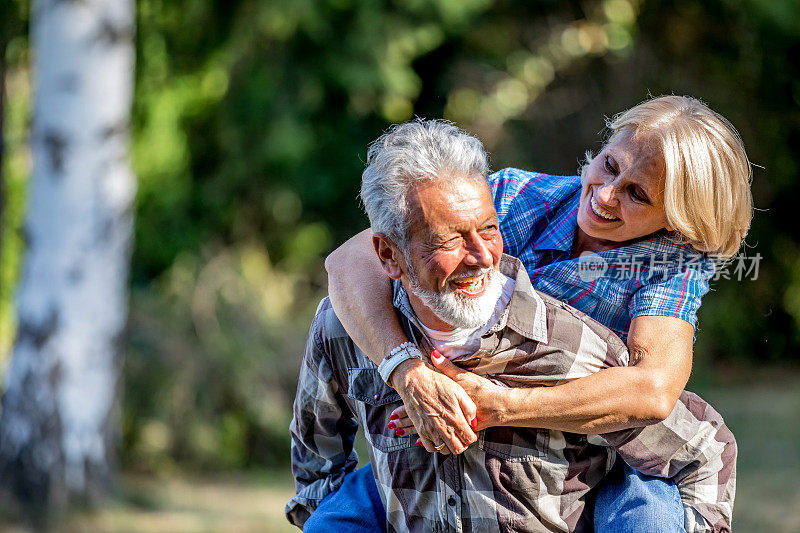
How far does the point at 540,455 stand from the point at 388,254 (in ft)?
1.99

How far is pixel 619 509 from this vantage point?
222cm

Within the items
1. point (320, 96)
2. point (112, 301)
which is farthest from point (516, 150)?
point (112, 301)

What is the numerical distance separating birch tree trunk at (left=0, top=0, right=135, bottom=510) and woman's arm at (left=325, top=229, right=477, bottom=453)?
360cm

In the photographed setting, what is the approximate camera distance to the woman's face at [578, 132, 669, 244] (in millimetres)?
2324

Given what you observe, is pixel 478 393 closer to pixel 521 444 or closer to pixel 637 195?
pixel 521 444

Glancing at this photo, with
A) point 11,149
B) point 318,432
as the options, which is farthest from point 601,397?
point 11,149

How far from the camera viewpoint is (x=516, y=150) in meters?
8.95

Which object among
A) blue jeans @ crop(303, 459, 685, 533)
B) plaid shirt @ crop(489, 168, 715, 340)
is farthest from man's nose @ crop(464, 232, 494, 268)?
blue jeans @ crop(303, 459, 685, 533)

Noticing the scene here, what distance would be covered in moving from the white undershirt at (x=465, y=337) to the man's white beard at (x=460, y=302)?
36mm

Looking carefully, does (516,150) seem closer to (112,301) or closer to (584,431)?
(112,301)

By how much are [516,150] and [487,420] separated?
23.1 ft

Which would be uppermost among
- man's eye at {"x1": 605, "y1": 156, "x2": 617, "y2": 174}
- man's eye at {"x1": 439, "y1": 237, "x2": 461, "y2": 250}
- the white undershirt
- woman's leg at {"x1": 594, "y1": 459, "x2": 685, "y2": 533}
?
man's eye at {"x1": 605, "y1": 156, "x2": 617, "y2": 174}

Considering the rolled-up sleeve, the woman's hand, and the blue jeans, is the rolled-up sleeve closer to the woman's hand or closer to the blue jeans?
the blue jeans

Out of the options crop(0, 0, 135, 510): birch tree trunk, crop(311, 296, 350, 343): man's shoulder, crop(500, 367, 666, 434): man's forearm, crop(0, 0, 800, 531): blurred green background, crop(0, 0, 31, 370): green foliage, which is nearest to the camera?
crop(500, 367, 666, 434): man's forearm
